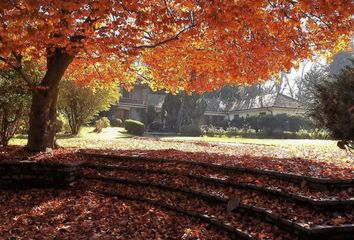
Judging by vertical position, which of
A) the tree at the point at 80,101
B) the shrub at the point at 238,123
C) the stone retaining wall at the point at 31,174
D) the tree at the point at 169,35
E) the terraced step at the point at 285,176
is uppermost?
the tree at the point at 169,35

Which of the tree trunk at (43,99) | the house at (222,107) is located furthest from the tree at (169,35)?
the house at (222,107)

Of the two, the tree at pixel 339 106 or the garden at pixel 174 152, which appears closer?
the garden at pixel 174 152

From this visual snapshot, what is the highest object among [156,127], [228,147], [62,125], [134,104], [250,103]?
[250,103]

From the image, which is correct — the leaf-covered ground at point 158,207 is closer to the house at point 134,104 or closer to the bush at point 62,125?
the bush at point 62,125

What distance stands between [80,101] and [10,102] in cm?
1381

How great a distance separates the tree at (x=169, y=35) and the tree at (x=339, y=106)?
2.26 meters

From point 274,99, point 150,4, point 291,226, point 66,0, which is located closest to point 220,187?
point 291,226

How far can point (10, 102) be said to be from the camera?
43.8 ft

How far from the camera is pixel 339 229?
518 cm

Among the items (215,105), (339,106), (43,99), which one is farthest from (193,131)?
(339,106)

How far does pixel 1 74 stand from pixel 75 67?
10.2 ft

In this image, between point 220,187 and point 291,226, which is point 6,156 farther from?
point 291,226

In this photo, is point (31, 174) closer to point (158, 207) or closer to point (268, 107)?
point (158, 207)

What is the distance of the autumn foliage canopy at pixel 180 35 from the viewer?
9336 millimetres
